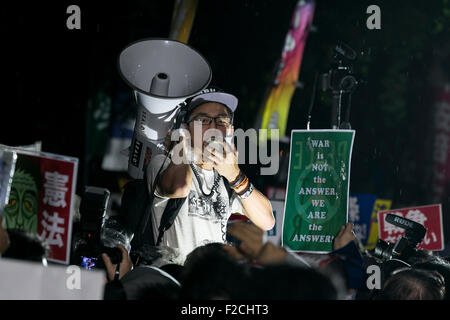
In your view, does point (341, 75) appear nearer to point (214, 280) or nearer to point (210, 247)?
point (210, 247)

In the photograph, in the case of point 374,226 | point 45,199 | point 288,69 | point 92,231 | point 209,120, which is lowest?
point 374,226

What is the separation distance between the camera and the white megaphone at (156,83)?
319cm

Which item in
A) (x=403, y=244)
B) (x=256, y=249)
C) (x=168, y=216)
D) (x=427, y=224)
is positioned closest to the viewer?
(x=256, y=249)

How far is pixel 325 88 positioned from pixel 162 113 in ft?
5.04

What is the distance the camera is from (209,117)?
330 centimetres

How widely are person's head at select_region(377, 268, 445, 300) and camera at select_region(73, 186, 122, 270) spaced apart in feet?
4.30

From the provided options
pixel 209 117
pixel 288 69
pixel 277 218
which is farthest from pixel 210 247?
pixel 288 69

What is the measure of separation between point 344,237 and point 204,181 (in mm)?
824

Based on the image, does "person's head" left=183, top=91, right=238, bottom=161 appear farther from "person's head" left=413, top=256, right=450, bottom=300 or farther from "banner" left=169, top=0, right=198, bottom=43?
"banner" left=169, top=0, right=198, bottom=43

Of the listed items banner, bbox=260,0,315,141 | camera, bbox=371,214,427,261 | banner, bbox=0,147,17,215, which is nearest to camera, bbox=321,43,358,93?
camera, bbox=371,214,427,261

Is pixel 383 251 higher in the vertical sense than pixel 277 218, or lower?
lower

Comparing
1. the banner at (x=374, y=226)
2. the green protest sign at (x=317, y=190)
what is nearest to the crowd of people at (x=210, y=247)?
the green protest sign at (x=317, y=190)

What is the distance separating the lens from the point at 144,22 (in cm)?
568

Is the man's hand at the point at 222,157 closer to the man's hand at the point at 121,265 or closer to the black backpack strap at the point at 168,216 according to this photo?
the black backpack strap at the point at 168,216
